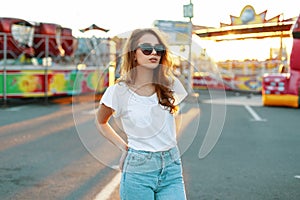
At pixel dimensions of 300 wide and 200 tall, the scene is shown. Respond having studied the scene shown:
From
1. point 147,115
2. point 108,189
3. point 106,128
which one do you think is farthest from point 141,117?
point 108,189

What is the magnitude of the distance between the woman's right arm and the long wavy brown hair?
0.62ft

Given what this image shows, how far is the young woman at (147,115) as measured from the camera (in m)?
2.33

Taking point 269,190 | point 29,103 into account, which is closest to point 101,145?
point 269,190

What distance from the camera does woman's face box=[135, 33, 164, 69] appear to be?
2.33 metres

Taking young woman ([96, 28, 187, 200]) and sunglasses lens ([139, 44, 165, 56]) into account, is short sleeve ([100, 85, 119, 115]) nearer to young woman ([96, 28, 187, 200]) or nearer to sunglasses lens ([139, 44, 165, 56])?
young woman ([96, 28, 187, 200])

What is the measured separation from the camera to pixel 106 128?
2.51m

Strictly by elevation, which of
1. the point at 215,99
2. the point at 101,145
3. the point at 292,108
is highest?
the point at 215,99

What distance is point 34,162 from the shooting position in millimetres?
5902

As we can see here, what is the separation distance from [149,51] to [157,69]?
12cm

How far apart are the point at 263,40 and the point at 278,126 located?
17246 millimetres

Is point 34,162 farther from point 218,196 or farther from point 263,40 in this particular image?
point 263,40

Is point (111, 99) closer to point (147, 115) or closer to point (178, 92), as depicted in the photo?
point (147, 115)

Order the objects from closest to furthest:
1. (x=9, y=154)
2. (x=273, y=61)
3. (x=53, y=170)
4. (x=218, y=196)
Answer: (x=218, y=196) < (x=53, y=170) < (x=9, y=154) < (x=273, y=61)

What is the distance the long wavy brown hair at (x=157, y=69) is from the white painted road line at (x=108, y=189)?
Answer: 86.8 inches
